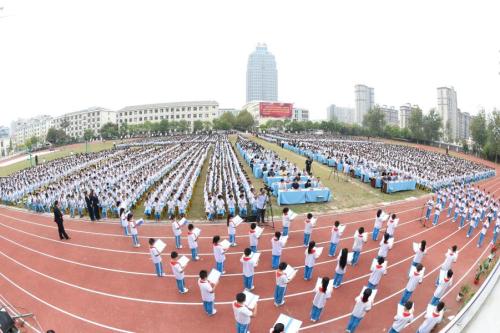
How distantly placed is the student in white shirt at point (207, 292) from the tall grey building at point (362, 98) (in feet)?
478

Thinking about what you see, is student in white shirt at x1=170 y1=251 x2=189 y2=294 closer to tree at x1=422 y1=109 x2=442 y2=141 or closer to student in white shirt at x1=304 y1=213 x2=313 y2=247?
student in white shirt at x1=304 y1=213 x2=313 y2=247

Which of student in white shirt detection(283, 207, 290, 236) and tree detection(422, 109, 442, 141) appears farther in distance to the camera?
tree detection(422, 109, 442, 141)

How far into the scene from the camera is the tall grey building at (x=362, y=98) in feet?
458

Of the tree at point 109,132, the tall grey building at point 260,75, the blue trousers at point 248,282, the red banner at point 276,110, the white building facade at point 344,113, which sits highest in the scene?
the tall grey building at point 260,75

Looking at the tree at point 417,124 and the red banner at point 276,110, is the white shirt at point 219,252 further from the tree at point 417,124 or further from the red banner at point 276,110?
the red banner at point 276,110

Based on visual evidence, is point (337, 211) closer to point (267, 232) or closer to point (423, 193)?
A: point (267, 232)

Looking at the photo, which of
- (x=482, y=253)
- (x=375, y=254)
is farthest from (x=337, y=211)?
(x=482, y=253)

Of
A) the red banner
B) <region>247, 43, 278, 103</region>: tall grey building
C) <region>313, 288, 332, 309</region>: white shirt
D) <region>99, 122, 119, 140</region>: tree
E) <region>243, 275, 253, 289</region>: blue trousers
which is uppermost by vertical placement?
<region>247, 43, 278, 103</region>: tall grey building

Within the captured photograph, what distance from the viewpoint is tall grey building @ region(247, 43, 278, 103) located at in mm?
188250

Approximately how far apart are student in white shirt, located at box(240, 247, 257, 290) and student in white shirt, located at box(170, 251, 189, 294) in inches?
63.3

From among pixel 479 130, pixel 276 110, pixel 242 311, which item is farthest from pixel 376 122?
pixel 242 311

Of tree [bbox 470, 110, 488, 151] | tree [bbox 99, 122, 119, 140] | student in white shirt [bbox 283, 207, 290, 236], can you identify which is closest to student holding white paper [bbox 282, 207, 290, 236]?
student in white shirt [bbox 283, 207, 290, 236]

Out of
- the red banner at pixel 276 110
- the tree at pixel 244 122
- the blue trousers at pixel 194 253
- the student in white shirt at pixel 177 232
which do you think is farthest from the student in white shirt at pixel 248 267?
the red banner at pixel 276 110

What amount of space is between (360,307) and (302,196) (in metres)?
10.2
